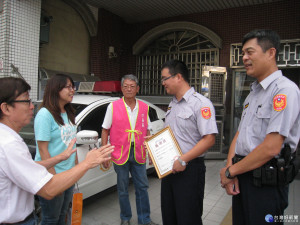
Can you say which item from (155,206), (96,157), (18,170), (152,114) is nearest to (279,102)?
(96,157)

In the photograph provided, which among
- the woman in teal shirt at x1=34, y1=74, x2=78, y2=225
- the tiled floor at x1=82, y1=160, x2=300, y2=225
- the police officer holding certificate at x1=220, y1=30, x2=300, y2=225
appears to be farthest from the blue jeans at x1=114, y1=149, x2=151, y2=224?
the police officer holding certificate at x1=220, y1=30, x2=300, y2=225

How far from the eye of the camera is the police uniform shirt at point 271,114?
141 cm

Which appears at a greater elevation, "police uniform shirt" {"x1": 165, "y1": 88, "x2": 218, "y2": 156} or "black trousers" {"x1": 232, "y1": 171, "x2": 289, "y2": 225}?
"police uniform shirt" {"x1": 165, "y1": 88, "x2": 218, "y2": 156}

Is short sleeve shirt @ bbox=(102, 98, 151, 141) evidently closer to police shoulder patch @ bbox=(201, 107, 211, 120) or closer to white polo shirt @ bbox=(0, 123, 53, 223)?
police shoulder patch @ bbox=(201, 107, 211, 120)

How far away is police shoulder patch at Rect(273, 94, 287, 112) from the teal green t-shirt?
1.72 metres

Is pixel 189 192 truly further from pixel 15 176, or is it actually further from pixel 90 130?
pixel 90 130

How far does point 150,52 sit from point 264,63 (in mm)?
7142

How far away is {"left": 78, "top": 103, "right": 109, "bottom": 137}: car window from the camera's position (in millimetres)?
3240

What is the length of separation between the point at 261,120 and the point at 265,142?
17cm

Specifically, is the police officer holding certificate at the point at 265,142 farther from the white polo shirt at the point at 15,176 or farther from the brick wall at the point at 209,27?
the brick wall at the point at 209,27

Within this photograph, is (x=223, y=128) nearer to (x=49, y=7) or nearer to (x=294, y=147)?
(x=294, y=147)

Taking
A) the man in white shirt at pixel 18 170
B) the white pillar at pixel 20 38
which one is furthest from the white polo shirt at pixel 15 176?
the white pillar at pixel 20 38

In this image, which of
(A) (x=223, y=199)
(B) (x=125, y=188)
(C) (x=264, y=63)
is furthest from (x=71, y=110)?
(A) (x=223, y=199)

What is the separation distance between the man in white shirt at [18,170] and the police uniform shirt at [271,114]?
3.27 feet
